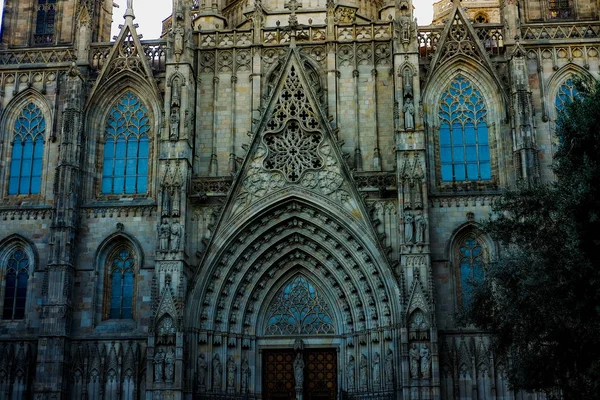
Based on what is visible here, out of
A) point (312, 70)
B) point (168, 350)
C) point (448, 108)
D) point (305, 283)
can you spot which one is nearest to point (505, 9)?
point (448, 108)

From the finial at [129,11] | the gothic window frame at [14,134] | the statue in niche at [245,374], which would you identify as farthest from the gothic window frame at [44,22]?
the statue in niche at [245,374]

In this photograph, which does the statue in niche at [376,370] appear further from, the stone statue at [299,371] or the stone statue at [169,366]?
the stone statue at [169,366]

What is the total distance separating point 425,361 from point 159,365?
30.8ft

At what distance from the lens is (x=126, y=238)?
32656mm

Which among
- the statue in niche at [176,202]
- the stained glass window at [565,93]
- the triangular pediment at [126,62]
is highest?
the triangular pediment at [126,62]

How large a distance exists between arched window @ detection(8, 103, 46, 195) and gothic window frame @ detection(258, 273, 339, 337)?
10.6 metres

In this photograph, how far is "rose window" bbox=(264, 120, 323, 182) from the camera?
32406mm

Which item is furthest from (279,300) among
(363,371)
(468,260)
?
(468,260)

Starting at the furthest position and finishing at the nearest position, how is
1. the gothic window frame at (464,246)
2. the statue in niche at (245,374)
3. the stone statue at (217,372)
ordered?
1. the gothic window frame at (464,246)
2. the statue in niche at (245,374)
3. the stone statue at (217,372)

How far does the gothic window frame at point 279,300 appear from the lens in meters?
32.3

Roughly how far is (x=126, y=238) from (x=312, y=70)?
33.9ft

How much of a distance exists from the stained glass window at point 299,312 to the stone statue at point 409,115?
24.1 ft

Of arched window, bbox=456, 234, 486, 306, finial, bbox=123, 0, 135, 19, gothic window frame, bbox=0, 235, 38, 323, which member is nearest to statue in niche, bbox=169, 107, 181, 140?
finial, bbox=123, 0, 135, 19

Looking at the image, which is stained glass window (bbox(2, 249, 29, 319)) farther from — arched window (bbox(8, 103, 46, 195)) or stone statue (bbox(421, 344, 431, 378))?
stone statue (bbox(421, 344, 431, 378))
